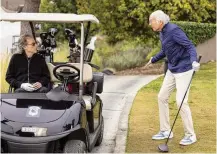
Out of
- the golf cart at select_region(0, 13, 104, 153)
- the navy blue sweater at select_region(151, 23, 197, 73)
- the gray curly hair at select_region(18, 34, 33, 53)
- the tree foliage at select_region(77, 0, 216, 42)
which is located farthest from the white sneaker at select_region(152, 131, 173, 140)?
the tree foliage at select_region(77, 0, 216, 42)

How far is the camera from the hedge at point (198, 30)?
16.4 meters

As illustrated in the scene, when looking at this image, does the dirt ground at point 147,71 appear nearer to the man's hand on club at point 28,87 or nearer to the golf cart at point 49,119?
the golf cart at point 49,119

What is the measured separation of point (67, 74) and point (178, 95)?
1.41 metres

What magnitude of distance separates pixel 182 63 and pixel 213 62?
40.9 ft

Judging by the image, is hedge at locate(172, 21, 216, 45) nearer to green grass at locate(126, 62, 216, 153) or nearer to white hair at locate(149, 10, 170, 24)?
green grass at locate(126, 62, 216, 153)

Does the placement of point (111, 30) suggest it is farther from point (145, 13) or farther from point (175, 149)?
point (175, 149)

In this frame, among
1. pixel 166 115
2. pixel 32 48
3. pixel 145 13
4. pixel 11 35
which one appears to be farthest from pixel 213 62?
pixel 32 48

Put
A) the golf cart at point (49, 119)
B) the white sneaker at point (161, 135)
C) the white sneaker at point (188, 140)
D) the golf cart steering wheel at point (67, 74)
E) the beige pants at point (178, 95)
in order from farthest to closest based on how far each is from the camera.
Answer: the white sneaker at point (161, 135) < the white sneaker at point (188, 140) < the beige pants at point (178, 95) < the golf cart steering wheel at point (67, 74) < the golf cart at point (49, 119)

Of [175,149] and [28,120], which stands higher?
[28,120]

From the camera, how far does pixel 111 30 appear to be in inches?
693

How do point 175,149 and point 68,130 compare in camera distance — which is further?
point 175,149

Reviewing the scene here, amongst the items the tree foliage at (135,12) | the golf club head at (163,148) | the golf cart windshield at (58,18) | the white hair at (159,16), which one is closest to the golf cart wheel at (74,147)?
the golf cart windshield at (58,18)

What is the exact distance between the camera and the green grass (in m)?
5.72

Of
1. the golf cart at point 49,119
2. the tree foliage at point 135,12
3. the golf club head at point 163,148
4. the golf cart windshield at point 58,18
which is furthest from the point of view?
the tree foliage at point 135,12
